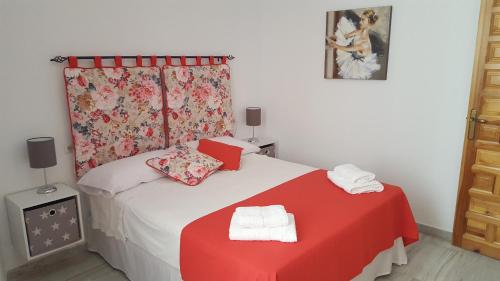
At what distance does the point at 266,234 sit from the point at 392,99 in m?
2.03

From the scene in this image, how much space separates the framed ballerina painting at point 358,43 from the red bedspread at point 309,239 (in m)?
1.27

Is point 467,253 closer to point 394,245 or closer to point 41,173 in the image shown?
point 394,245

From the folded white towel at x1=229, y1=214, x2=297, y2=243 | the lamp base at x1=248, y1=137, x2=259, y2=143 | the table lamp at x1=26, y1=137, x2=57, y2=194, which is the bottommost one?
the folded white towel at x1=229, y1=214, x2=297, y2=243

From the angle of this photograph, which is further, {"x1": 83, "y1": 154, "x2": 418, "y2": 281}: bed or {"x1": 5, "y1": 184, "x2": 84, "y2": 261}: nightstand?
{"x1": 5, "y1": 184, "x2": 84, "y2": 261}: nightstand

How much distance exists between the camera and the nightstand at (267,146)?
3857mm

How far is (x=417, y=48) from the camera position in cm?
295

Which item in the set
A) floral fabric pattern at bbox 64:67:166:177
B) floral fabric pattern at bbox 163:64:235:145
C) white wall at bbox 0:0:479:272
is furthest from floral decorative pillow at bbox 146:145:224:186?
white wall at bbox 0:0:479:272

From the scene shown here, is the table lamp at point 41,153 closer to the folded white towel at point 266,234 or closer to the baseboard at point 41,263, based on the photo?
the baseboard at point 41,263

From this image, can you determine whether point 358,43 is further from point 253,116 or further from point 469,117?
point 253,116

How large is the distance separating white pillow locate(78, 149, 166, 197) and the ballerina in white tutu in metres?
2.03

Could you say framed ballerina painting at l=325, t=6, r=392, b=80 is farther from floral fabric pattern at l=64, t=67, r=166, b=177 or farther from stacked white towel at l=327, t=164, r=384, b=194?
floral fabric pattern at l=64, t=67, r=166, b=177

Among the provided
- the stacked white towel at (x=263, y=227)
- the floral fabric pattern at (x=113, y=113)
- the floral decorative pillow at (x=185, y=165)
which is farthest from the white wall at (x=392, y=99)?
the stacked white towel at (x=263, y=227)

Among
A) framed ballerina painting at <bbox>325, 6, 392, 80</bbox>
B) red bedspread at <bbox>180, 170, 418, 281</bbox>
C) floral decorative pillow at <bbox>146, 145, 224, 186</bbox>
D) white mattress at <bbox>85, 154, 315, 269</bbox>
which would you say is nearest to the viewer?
red bedspread at <bbox>180, 170, 418, 281</bbox>

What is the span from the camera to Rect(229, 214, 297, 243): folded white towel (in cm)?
176
